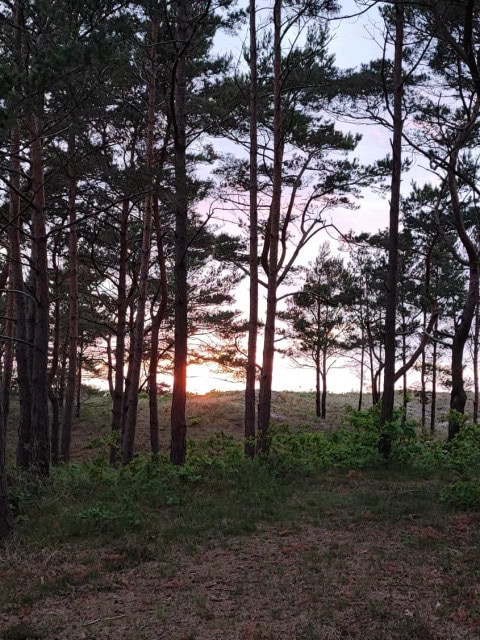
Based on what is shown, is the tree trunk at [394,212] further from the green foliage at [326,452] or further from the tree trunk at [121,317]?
the tree trunk at [121,317]

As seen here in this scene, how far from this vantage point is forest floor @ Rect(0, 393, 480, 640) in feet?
13.0

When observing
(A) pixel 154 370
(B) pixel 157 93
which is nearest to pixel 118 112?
(B) pixel 157 93

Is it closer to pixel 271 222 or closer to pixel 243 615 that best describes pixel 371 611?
pixel 243 615

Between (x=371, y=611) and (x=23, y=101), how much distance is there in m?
6.58

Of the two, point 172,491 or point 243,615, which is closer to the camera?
point 243,615

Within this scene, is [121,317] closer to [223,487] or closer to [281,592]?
[223,487]

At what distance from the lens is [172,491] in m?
7.61

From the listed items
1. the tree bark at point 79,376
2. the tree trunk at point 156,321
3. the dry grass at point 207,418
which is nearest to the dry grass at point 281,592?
the tree trunk at point 156,321

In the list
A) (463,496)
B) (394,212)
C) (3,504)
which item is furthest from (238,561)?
(394,212)

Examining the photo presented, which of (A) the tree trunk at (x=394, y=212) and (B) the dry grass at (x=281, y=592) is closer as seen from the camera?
(B) the dry grass at (x=281, y=592)

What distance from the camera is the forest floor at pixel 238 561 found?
13.0ft

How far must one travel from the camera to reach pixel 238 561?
523 cm

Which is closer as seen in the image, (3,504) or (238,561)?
(238,561)

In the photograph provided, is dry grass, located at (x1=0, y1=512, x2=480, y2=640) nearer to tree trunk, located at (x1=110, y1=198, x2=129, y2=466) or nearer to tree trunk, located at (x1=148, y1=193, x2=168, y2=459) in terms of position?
tree trunk, located at (x1=110, y1=198, x2=129, y2=466)
